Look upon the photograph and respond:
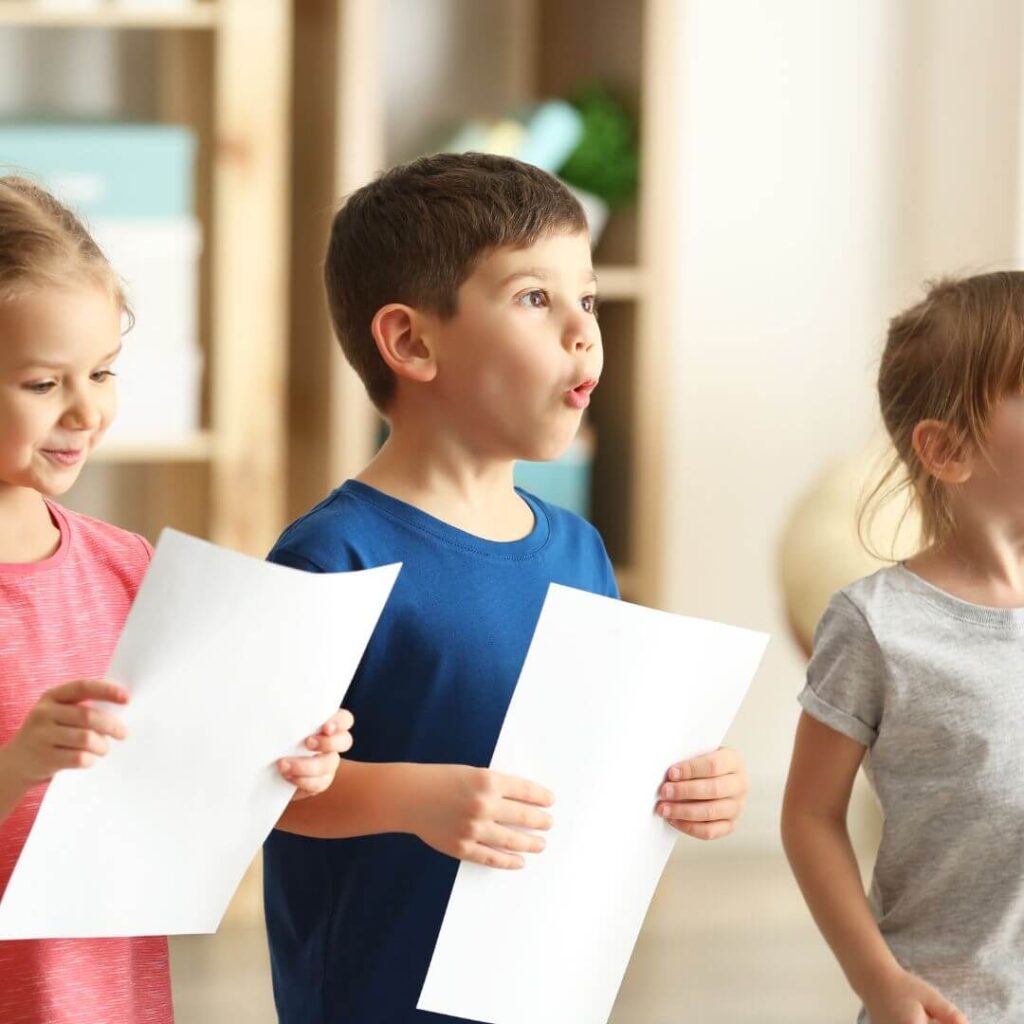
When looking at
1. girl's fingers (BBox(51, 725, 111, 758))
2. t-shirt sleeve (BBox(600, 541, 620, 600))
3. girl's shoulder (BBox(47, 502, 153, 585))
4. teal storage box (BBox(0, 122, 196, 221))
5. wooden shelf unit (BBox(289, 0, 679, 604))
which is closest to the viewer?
girl's fingers (BBox(51, 725, 111, 758))

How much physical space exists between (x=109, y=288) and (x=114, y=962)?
44cm

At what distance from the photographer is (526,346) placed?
45.3 inches

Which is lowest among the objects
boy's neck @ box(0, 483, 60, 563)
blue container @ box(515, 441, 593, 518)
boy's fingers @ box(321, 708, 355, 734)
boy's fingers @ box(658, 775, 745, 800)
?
blue container @ box(515, 441, 593, 518)

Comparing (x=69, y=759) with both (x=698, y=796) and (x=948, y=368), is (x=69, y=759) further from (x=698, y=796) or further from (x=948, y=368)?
(x=948, y=368)

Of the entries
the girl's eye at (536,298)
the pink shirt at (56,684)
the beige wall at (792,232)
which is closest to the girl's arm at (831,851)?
the girl's eye at (536,298)

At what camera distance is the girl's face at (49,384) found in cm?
100

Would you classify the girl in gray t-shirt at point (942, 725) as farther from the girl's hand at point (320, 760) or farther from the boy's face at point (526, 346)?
the girl's hand at point (320, 760)

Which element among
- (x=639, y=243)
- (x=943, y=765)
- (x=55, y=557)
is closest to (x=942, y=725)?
(x=943, y=765)

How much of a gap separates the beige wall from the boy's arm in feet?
7.15

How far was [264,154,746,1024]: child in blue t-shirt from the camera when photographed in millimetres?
1141

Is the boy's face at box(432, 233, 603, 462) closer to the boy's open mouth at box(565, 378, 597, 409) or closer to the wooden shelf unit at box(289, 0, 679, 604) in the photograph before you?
the boy's open mouth at box(565, 378, 597, 409)

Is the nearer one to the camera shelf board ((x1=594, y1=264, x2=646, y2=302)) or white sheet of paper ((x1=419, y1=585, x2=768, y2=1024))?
white sheet of paper ((x1=419, y1=585, x2=768, y2=1024))

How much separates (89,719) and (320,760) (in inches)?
5.6

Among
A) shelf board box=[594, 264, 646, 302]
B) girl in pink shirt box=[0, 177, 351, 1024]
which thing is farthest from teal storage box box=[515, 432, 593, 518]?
girl in pink shirt box=[0, 177, 351, 1024]
